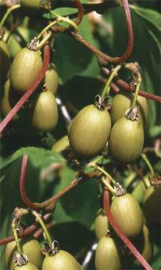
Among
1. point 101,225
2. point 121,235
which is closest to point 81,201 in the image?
point 101,225

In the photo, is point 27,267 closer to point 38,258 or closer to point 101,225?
point 38,258

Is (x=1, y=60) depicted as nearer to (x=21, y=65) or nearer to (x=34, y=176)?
(x=21, y=65)

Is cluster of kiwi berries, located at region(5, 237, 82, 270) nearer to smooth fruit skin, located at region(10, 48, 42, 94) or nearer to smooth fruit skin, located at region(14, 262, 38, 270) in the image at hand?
smooth fruit skin, located at region(14, 262, 38, 270)

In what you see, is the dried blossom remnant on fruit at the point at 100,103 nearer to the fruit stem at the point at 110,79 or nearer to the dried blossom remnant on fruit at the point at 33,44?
the fruit stem at the point at 110,79

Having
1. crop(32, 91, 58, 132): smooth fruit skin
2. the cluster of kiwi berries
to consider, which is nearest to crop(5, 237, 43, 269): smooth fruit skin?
the cluster of kiwi berries

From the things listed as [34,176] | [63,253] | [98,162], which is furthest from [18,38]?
[63,253]

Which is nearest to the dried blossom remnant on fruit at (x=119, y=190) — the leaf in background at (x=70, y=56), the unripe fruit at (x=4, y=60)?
the unripe fruit at (x=4, y=60)
